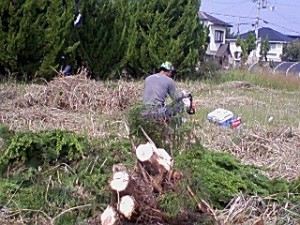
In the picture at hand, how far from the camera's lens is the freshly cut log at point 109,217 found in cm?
435

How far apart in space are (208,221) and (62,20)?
1179cm

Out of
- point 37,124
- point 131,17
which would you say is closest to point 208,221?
point 37,124

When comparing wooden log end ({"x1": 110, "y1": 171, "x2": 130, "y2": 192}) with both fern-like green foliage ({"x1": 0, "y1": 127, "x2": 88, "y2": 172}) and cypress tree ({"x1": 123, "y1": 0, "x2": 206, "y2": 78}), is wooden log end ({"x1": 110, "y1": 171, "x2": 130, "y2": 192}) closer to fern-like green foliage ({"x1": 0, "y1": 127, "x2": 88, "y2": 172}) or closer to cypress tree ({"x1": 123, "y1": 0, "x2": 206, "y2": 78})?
fern-like green foliage ({"x1": 0, "y1": 127, "x2": 88, "y2": 172})

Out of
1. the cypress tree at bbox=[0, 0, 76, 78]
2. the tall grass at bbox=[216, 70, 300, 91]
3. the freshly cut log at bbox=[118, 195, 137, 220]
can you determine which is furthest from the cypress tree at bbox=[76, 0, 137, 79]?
the freshly cut log at bbox=[118, 195, 137, 220]

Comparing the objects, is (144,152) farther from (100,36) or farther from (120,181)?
(100,36)

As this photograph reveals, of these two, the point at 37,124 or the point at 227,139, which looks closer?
the point at 227,139

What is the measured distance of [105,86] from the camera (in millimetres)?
11961

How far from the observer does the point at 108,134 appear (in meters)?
7.06

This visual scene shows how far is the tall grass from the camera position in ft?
66.5

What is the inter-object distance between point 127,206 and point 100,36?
43.6ft

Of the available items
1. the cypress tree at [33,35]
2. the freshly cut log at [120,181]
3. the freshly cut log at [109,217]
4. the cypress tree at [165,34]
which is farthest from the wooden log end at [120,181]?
the cypress tree at [165,34]

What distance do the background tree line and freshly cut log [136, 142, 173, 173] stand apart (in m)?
10.4

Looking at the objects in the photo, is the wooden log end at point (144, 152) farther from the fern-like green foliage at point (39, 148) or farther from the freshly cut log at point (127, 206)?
the fern-like green foliage at point (39, 148)

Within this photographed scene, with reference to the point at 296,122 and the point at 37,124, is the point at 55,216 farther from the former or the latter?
the point at 296,122
